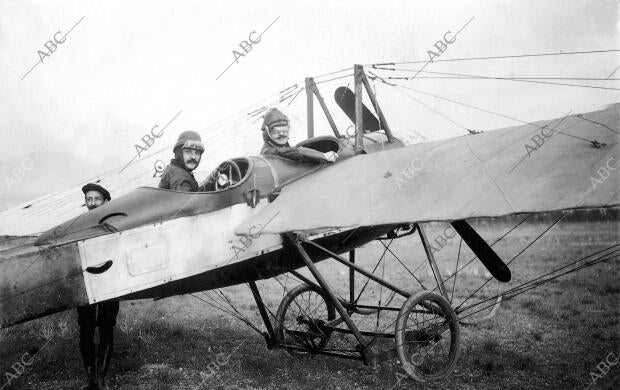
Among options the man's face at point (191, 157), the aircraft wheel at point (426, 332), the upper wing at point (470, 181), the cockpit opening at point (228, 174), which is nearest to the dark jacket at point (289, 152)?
the upper wing at point (470, 181)

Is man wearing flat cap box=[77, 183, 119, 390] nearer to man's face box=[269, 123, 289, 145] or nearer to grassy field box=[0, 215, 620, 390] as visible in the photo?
grassy field box=[0, 215, 620, 390]

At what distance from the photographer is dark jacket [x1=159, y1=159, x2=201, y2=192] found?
5.06 meters

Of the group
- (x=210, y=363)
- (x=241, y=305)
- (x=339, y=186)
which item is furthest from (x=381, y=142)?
(x=241, y=305)

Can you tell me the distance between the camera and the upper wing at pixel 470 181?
3744 mm

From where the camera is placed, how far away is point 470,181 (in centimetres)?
447

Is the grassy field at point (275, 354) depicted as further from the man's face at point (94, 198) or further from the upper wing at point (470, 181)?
the man's face at point (94, 198)

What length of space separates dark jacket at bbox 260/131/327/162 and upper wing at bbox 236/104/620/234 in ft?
0.97

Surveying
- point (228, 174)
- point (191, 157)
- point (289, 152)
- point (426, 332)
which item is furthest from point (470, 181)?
point (191, 157)

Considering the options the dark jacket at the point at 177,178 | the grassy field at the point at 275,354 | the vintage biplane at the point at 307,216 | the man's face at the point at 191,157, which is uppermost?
the man's face at the point at 191,157

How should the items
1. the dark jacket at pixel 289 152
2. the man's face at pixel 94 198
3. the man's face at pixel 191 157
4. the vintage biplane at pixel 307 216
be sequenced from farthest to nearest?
the dark jacket at pixel 289 152, the man's face at pixel 94 198, the man's face at pixel 191 157, the vintage biplane at pixel 307 216

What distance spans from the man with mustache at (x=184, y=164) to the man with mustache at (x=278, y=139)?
93cm

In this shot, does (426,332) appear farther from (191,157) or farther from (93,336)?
(93,336)

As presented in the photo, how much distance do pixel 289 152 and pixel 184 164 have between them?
135 centimetres

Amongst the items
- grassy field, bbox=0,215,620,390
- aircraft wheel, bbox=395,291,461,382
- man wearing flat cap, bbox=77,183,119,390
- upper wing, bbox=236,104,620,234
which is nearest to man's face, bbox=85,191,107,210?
man wearing flat cap, bbox=77,183,119,390
